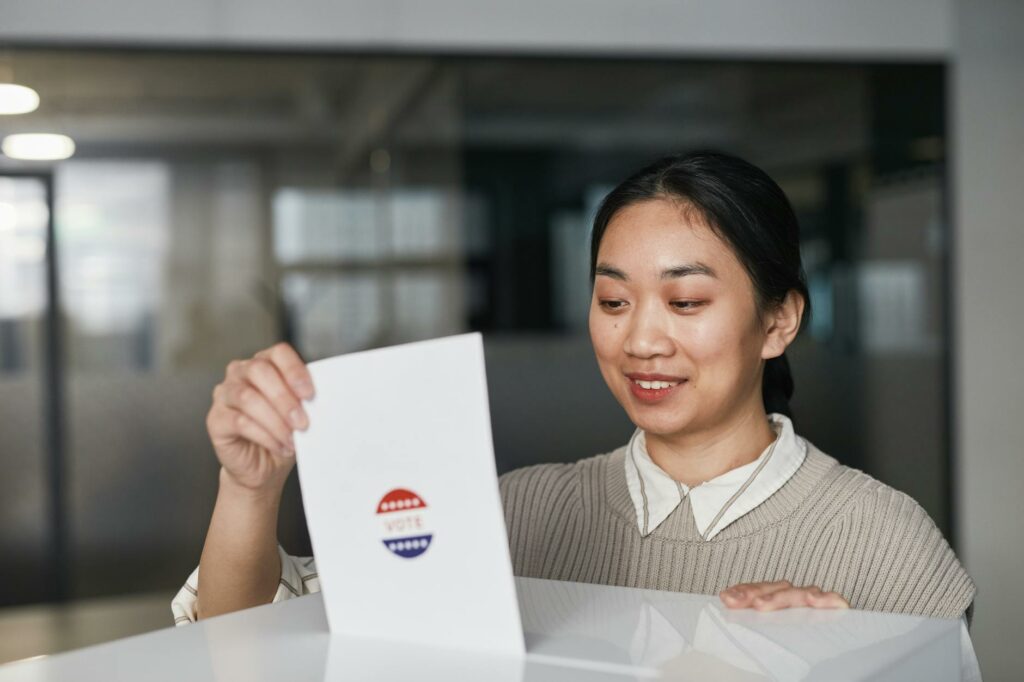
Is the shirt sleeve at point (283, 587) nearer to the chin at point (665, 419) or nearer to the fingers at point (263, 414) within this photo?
the fingers at point (263, 414)

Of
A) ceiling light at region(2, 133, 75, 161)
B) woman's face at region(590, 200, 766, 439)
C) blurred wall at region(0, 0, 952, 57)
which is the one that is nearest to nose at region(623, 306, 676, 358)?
woman's face at region(590, 200, 766, 439)

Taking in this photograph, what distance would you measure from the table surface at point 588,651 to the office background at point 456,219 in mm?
2680

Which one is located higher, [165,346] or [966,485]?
[165,346]

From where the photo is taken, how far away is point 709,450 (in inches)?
60.3

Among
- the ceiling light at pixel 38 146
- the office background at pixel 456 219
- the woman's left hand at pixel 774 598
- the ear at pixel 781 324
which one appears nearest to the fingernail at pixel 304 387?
the woman's left hand at pixel 774 598

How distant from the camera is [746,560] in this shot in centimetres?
143

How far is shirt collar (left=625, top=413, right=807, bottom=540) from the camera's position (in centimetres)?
147

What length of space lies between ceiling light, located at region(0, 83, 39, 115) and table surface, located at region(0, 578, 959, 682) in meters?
2.97

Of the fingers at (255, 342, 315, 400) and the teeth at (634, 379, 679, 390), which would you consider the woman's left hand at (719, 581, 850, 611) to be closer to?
the fingers at (255, 342, 315, 400)

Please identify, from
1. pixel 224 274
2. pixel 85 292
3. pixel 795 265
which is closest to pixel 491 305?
pixel 224 274

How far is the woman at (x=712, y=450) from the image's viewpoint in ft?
4.63

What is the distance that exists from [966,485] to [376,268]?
2166mm

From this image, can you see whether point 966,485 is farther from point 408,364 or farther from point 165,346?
point 408,364

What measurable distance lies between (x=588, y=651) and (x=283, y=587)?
2.03 feet
